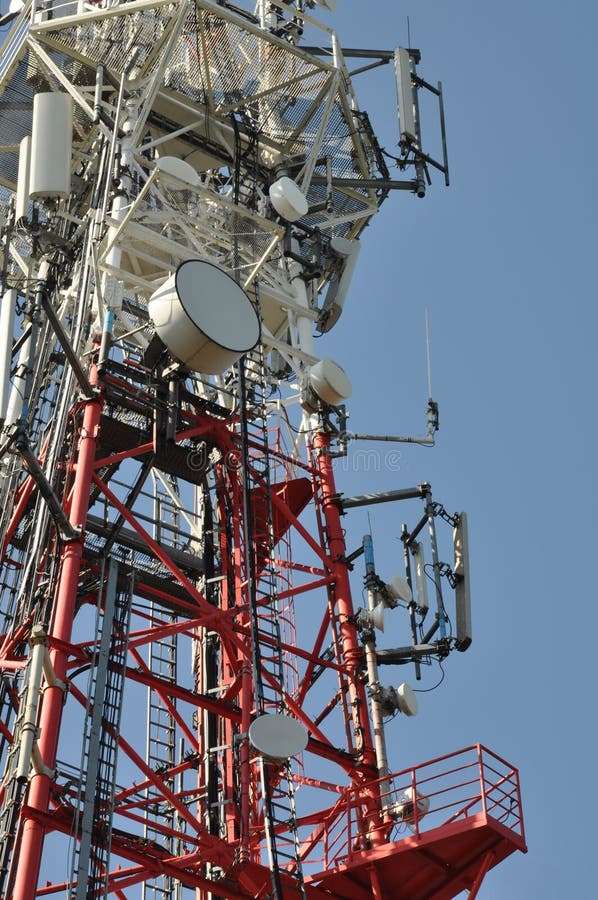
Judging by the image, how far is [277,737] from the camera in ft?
76.0

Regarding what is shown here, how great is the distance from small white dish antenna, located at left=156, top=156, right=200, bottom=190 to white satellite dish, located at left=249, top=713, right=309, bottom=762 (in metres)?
12.8

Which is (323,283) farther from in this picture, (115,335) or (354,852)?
(354,852)

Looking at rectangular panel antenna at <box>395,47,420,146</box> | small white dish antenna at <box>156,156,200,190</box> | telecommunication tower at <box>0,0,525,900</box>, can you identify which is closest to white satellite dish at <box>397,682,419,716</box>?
telecommunication tower at <box>0,0,525,900</box>

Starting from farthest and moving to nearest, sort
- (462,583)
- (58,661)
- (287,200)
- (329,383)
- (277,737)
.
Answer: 1. (287,200)
2. (329,383)
3. (462,583)
4. (58,661)
5. (277,737)

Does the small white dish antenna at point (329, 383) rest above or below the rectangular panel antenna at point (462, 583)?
above

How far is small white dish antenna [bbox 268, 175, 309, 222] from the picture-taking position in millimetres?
32719

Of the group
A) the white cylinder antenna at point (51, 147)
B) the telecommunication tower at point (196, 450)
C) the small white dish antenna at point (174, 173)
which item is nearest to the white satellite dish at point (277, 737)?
the telecommunication tower at point (196, 450)

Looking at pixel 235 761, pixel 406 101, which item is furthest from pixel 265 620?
pixel 406 101

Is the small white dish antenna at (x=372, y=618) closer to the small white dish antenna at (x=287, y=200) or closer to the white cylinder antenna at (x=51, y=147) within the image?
the small white dish antenna at (x=287, y=200)

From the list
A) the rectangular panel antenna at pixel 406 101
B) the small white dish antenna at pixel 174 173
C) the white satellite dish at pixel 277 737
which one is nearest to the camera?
the white satellite dish at pixel 277 737

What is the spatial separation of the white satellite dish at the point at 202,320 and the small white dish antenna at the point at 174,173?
3872 mm

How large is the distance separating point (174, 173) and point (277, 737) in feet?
43.7

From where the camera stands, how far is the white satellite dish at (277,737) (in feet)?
75.6

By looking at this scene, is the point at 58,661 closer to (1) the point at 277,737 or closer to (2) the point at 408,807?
(1) the point at 277,737
